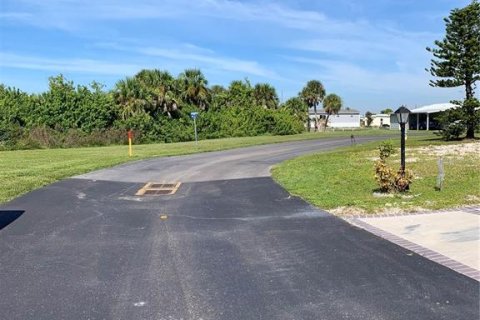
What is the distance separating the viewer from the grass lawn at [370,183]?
31.7 ft

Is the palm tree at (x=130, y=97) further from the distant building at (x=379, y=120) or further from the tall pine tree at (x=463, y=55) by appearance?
the distant building at (x=379, y=120)

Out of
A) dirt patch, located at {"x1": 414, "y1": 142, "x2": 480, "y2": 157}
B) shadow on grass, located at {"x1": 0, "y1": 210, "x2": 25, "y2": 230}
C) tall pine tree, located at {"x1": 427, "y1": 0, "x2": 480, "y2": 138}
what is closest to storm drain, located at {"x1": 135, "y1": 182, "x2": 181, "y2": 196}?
shadow on grass, located at {"x1": 0, "y1": 210, "x2": 25, "y2": 230}

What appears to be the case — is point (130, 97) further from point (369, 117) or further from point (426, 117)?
point (369, 117)

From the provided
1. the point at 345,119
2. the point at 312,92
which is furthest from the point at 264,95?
the point at 345,119

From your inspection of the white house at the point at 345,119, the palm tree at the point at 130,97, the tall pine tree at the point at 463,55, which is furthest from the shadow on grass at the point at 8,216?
the white house at the point at 345,119

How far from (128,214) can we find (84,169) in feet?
28.3

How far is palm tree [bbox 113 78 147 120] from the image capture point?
42.3 meters

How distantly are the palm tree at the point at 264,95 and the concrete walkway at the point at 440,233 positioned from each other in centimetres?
5240

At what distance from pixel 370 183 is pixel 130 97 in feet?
109

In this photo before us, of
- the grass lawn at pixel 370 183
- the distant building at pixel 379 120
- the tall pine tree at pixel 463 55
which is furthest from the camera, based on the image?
the distant building at pixel 379 120

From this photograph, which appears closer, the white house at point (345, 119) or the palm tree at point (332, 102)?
the palm tree at point (332, 102)

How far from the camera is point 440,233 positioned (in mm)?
7352

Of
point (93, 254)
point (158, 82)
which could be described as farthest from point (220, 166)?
point (158, 82)

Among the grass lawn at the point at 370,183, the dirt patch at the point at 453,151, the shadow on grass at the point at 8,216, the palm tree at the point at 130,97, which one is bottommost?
the shadow on grass at the point at 8,216
